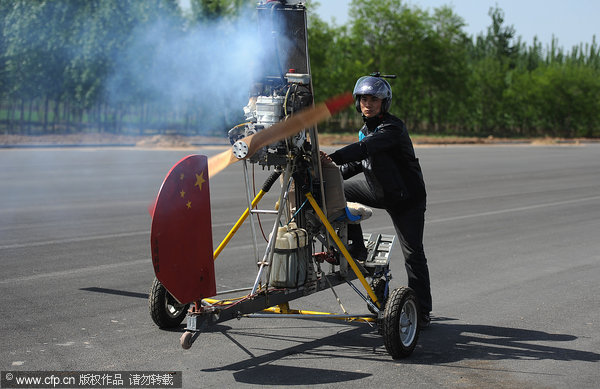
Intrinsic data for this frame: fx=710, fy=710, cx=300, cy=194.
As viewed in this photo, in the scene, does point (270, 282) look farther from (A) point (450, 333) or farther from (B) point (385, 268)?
(A) point (450, 333)

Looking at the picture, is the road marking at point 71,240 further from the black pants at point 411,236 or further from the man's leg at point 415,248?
the man's leg at point 415,248

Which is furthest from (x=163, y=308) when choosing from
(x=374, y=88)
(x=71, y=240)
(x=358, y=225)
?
(x=71, y=240)

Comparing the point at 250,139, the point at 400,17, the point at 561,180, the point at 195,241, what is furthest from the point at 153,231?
the point at 400,17

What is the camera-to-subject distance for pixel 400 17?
85.2m

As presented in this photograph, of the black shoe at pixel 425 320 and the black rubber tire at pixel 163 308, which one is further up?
the black rubber tire at pixel 163 308

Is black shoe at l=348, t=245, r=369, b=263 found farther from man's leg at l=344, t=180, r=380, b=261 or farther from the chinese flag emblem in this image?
the chinese flag emblem

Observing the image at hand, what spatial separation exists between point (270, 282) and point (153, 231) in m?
1.27

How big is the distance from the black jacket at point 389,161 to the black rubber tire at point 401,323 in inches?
36.1

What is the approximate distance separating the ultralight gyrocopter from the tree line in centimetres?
47

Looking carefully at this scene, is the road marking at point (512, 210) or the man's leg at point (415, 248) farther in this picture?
the road marking at point (512, 210)

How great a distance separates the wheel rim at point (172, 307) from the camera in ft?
19.7

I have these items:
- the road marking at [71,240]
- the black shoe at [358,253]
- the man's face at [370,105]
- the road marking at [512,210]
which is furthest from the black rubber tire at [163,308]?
the road marking at [512,210]

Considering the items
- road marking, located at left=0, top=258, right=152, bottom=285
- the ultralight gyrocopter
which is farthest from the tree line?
road marking, located at left=0, top=258, right=152, bottom=285

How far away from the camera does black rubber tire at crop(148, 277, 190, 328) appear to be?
5840 mm
